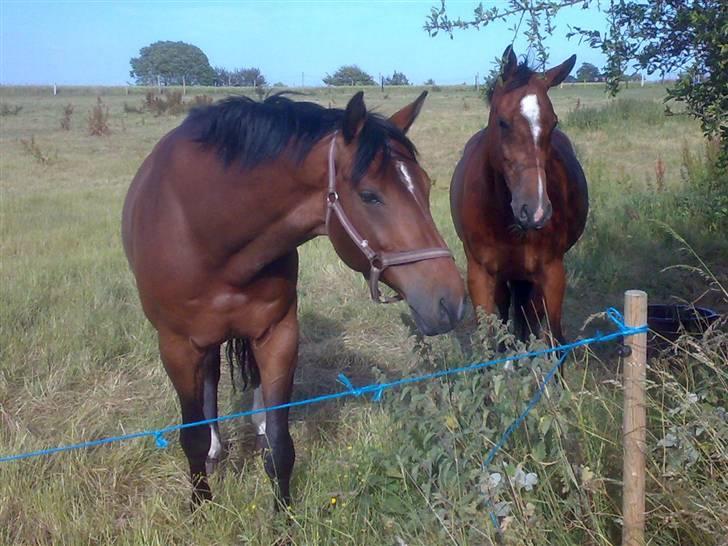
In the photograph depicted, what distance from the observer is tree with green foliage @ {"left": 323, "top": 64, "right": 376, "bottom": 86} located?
52694mm

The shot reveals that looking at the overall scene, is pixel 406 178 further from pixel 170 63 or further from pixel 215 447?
pixel 170 63

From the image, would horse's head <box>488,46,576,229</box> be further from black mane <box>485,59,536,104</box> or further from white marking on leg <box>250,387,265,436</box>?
white marking on leg <box>250,387,265,436</box>

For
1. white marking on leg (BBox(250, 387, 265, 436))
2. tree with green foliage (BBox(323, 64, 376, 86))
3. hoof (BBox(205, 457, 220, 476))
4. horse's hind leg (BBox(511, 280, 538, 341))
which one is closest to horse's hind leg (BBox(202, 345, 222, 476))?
hoof (BBox(205, 457, 220, 476))

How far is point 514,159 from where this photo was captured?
4172mm

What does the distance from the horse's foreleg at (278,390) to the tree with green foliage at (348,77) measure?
164 feet

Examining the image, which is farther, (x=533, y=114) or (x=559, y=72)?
(x=559, y=72)

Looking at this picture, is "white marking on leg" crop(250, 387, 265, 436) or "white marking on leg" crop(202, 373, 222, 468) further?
"white marking on leg" crop(250, 387, 265, 436)

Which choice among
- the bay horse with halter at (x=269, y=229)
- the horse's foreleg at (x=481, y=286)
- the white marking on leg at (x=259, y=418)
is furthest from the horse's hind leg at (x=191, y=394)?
the horse's foreleg at (x=481, y=286)

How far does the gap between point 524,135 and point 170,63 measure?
78.3 meters

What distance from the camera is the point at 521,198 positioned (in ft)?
13.2

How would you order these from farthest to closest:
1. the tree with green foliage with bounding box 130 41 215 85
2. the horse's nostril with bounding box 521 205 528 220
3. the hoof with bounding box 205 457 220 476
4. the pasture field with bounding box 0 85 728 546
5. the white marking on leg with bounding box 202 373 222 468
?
the tree with green foliage with bounding box 130 41 215 85 < the horse's nostril with bounding box 521 205 528 220 < the white marking on leg with bounding box 202 373 222 468 < the hoof with bounding box 205 457 220 476 < the pasture field with bounding box 0 85 728 546

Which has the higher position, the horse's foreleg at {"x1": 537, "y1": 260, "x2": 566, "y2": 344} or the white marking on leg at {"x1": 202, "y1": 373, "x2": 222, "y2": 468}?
the horse's foreleg at {"x1": 537, "y1": 260, "x2": 566, "y2": 344}

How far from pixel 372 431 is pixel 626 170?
35.7ft

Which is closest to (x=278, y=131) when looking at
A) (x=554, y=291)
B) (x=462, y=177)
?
(x=554, y=291)
